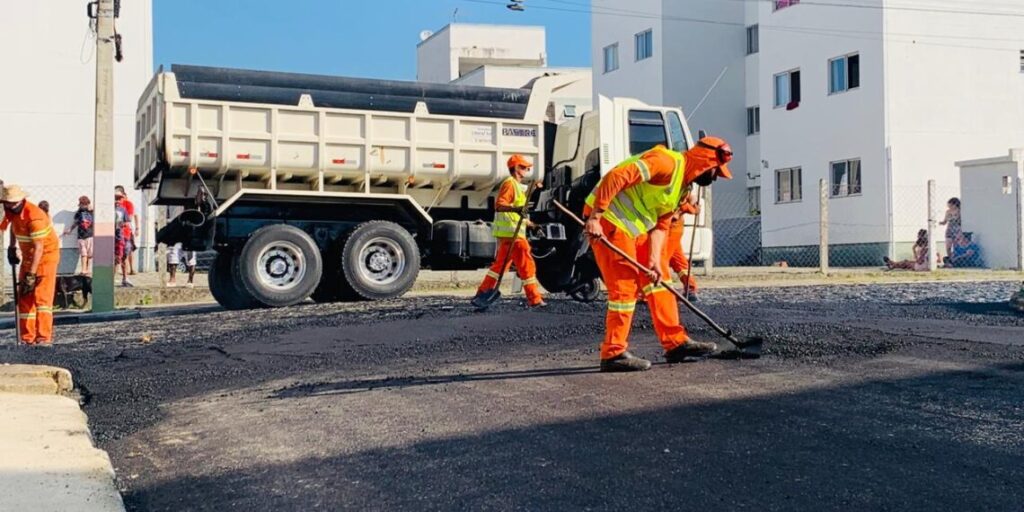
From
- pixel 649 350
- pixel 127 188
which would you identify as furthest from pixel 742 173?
pixel 649 350

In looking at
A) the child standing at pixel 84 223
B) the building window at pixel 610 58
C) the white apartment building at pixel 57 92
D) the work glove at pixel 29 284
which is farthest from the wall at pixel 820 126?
the work glove at pixel 29 284

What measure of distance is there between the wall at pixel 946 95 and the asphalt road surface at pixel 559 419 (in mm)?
17439

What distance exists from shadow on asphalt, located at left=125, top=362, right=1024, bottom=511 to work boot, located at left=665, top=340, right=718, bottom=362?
1.29 m

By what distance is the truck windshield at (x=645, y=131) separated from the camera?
12.9m

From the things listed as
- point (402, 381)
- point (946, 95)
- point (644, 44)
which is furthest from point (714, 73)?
point (402, 381)

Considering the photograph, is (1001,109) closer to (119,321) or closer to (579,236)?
(579,236)

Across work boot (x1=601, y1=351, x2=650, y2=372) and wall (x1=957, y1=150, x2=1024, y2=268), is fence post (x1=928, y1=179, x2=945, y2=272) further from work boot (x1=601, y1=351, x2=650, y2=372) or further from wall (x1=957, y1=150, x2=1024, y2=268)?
work boot (x1=601, y1=351, x2=650, y2=372)

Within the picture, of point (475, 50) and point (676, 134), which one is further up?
point (475, 50)

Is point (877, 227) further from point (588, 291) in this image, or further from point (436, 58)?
point (436, 58)

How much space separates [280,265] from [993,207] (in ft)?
52.2

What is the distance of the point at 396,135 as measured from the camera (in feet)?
42.4

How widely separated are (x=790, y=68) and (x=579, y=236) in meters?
19.6

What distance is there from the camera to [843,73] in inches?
1072

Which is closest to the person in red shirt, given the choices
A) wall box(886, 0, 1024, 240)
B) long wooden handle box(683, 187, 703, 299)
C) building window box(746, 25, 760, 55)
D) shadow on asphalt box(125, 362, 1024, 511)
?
long wooden handle box(683, 187, 703, 299)
